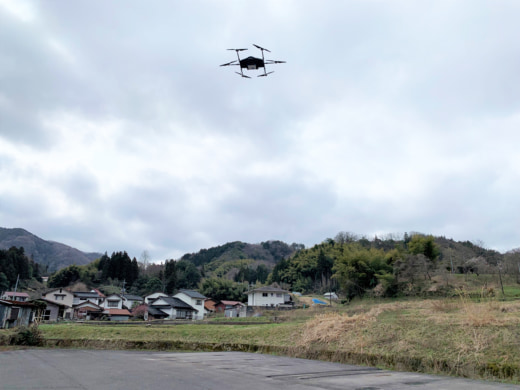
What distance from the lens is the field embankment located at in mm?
6933

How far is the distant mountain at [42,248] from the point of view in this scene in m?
143

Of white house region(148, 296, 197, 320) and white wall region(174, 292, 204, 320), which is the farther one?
white wall region(174, 292, 204, 320)

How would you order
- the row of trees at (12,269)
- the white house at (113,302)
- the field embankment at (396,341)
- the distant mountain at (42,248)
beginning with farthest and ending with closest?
the distant mountain at (42,248) → the row of trees at (12,269) → the white house at (113,302) → the field embankment at (396,341)

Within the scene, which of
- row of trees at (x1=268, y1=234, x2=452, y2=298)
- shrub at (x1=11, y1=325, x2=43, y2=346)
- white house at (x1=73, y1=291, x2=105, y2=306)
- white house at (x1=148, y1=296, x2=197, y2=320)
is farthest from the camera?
white house at (x1=73, y1=291, x2=105, y2=306)

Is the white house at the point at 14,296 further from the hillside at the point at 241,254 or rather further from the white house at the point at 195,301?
the hillside at the point at 241,254

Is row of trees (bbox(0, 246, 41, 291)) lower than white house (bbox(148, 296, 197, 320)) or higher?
higher

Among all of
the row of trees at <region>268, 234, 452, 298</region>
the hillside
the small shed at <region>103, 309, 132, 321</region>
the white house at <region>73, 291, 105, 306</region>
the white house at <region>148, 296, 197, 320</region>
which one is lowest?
the small shed at <region>103, 309, 132, 321</region>

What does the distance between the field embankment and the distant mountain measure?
479 ft

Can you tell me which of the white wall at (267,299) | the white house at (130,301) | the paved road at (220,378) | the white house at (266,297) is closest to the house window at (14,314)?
the paved road at (220,378)

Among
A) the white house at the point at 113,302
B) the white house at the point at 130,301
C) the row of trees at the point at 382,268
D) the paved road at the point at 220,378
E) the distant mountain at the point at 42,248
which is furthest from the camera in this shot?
the distant mountain at the point at 42,248

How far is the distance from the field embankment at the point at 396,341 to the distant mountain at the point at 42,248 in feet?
479

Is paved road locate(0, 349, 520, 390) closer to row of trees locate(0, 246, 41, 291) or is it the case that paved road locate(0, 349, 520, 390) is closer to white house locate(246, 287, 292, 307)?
white house locate(246, 287, 292, 307)

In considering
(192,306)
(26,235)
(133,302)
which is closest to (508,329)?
(192,306)

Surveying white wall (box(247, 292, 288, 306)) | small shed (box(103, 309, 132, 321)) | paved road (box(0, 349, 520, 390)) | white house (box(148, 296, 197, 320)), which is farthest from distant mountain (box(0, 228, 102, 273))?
paved road (box(0, 349, 520, 390))
